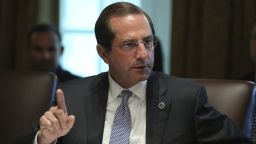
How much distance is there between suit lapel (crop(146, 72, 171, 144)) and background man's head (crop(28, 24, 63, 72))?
1555 millimetres

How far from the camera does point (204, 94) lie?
193 centimetres

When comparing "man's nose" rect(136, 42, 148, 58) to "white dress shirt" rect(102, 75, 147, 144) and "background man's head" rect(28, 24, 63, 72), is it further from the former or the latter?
"background man's head" rect(28, 24, 63, 72)

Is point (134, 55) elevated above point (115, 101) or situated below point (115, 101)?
above

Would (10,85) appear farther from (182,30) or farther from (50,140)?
(182,30)

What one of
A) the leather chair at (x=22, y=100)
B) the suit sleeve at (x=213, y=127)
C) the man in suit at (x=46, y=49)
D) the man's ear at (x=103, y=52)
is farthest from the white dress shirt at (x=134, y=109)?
the man in suit at (x=46, y=49)

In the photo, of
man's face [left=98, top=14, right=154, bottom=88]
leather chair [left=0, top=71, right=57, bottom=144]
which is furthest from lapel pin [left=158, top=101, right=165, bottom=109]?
leather chair [left=0, top=71, right=57, bottom=144]

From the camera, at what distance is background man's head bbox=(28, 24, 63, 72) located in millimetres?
3408

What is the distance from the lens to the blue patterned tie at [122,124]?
1854mm

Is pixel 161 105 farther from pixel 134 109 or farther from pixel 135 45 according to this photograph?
pixel 135 45

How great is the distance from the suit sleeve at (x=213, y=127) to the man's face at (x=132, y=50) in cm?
25

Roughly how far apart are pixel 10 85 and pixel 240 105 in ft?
3.41

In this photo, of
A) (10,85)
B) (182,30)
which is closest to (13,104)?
(10,85)

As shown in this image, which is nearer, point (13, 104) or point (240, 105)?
point (240, 105)

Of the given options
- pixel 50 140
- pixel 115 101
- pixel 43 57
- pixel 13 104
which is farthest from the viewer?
pixel 43 57
